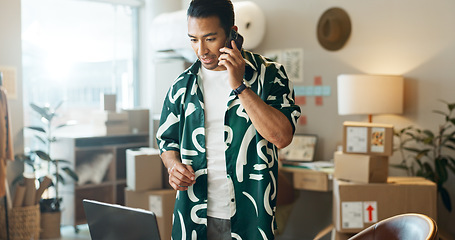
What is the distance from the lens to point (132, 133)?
5.19 metres

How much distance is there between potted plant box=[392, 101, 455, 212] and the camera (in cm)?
340

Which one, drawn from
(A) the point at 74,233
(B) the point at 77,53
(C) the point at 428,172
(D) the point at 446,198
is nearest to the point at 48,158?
(A) the point at 74,233

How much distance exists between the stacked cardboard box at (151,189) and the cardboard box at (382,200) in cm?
133

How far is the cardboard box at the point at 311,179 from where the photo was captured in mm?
3869

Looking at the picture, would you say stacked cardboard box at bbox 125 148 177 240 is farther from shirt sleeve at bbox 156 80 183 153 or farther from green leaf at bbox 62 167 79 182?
shirt sleeve at bbox 156 80 183 153

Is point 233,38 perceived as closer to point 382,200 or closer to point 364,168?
point 364,168

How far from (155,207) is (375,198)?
1.67 metres

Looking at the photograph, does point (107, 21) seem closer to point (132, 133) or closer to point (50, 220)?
point (132, 133)

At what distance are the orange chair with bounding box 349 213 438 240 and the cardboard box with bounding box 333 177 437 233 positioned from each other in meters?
1.56

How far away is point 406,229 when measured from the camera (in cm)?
153

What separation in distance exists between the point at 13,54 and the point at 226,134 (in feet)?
11.8

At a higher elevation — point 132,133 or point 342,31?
point 342,31

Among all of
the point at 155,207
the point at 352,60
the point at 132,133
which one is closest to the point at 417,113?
the point at 352,60

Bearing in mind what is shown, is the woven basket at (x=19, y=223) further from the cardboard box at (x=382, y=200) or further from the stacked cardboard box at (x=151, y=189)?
the cardboard box at (x=382, y=200)
